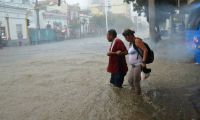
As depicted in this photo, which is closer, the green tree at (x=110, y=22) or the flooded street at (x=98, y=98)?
the flooded street at (x=98, y=98)

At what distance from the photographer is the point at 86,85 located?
31.4ft

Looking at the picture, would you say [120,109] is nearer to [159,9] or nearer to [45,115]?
[45,115]

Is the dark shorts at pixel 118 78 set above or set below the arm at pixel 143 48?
below

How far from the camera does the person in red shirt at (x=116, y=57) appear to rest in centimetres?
787

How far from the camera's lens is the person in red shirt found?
787 cm

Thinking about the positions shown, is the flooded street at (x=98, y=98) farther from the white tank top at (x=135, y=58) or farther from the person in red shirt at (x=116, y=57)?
the white tank top at (x=135, y=58)

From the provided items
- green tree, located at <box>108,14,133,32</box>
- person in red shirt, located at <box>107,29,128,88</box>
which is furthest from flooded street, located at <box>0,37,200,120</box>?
green tree, located at <box>108,14,133,32</box>

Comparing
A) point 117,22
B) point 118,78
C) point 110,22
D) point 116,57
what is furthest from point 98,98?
point 117,22

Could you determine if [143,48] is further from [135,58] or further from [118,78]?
[118,78]

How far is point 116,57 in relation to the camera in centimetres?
802

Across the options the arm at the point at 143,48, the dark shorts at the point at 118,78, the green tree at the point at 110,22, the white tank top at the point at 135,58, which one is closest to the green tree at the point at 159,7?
the dark shorts at the point at 118,78

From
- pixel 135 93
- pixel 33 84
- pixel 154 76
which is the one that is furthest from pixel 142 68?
pixel 33 84

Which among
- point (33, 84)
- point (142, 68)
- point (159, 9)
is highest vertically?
point (159, 9)

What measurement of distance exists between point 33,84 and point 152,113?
5.06m
